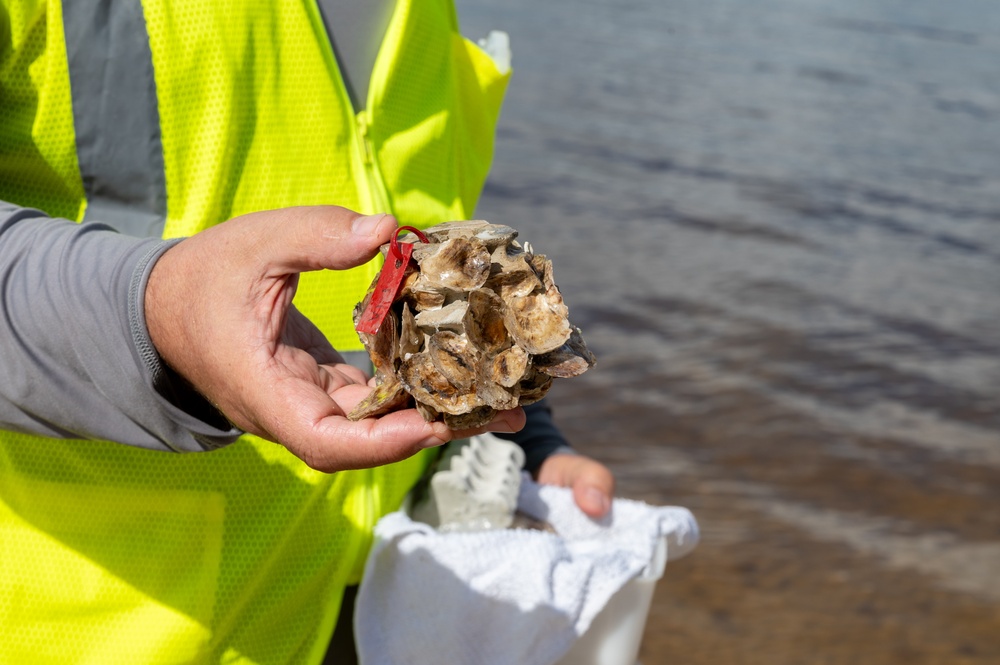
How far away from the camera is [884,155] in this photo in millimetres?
9492

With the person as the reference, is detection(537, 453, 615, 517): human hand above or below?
below

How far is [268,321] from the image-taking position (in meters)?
1.30

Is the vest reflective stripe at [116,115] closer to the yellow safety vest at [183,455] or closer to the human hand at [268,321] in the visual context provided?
the yellow safety vest at [183,455]

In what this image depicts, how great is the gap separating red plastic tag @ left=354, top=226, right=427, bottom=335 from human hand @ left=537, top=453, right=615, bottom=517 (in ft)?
3.59

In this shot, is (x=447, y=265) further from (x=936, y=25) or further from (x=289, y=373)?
(x=936, y=25)

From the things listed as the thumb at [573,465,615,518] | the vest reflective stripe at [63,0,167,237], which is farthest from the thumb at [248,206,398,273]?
the thumb at [573,465,615,518]

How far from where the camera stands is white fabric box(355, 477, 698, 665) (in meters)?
1.91

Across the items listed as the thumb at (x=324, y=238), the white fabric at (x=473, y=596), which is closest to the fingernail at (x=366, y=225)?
the thumb at (x=324, y=238)

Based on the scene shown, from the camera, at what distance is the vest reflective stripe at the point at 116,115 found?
1579 mm

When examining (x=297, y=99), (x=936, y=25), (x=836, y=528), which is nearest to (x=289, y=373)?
(x=297, y=99)

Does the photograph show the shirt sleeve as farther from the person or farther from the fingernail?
the fingernail

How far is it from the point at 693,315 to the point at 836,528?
2.17 metres

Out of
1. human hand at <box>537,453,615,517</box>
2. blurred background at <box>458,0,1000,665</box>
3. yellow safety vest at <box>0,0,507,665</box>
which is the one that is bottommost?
blurred background at <box>458,0,1000,665</box>

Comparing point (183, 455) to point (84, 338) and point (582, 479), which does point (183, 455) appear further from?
point (582, 479)
